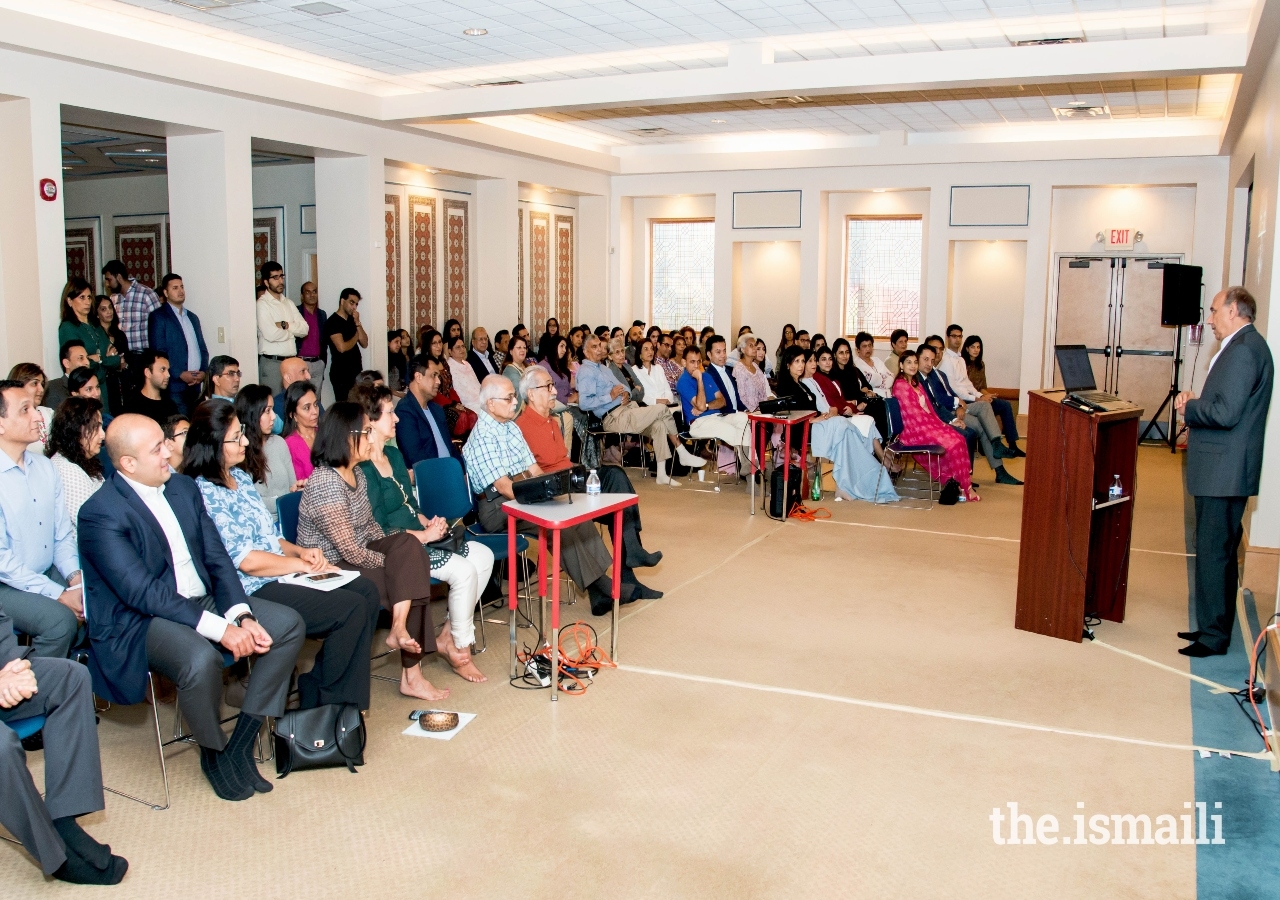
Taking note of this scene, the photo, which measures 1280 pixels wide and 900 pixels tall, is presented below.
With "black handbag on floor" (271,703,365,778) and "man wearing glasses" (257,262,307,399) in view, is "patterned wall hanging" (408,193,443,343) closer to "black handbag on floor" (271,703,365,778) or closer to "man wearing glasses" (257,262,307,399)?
"man wearing glasses" (257,262,307,399)

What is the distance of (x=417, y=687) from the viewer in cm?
441

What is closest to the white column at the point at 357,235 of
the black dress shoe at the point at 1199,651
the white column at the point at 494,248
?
the white column at the point at 494,248

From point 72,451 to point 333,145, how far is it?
595cm

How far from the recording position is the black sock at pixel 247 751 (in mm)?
3596

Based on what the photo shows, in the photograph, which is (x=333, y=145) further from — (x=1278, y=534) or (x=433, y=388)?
(x=1278, y=534)

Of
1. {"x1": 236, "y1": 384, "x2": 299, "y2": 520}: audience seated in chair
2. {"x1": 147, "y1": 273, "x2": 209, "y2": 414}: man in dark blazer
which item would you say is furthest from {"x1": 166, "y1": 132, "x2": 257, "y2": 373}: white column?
{"x1": 236, "y1": 384, "x2": 299, "y2": 520}: audience seated in chair

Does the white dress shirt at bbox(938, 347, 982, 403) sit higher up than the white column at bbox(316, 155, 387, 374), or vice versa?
the white column at bbox(316, 155, 387, 374)

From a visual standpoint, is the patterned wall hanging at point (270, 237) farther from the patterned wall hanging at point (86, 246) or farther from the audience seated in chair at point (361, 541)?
the audience seated in chair at point (361, 541)

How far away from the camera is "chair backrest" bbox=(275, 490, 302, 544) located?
4559 millimetres

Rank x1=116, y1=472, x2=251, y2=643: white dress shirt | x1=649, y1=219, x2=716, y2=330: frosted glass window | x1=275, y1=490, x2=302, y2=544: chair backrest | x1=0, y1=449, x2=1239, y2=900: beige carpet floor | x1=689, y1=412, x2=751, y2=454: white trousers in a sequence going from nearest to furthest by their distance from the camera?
1. x1=0, y1=449, x2=1239, y2=900: beige carpet floor
2. x1=116, y1=472, x2=251, y2=643: white dress shirt
3. x1=275, y1=490, x2=302, y2=544: chair backrest
4. x1=689, y1=412, x2=751, y2=454: white trousers
5. x1=649, y1=219, x2=716, y2=330: frosted glass window

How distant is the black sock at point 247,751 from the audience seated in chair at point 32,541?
751mm

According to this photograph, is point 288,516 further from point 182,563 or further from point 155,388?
point 155,388

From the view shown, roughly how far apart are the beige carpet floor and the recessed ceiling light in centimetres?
429

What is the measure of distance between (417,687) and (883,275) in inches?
454
